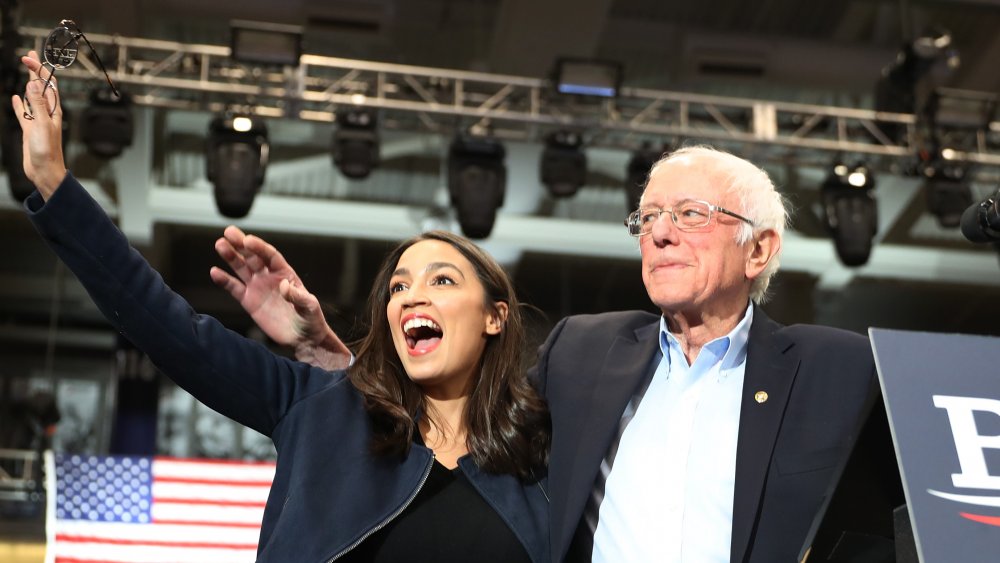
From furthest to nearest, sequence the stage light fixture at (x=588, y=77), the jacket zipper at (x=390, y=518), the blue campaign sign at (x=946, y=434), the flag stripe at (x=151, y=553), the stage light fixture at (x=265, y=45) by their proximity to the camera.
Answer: the stage light fixture at (x=588, y=77), the stage light fixture at (x=265, y=45), the flag stripe at (x=151, y=553), the jacket zipper at (x=390, y=518), the blue campaign sign at (x=946, y=434)

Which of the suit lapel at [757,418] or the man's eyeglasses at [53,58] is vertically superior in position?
the man's eyeglasses at [53,58]

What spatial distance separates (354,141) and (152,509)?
2.22 m

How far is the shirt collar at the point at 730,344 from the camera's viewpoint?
2.00 m

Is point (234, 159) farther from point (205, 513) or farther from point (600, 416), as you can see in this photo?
point (600, 416)

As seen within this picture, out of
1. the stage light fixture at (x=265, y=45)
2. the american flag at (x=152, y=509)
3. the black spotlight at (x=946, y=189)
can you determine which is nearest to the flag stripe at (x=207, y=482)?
the american flag at (x=152, y=509)

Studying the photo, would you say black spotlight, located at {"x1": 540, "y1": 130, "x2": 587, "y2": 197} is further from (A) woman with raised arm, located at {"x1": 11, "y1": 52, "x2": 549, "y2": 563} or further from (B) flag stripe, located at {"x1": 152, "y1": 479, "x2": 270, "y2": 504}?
(A) woman with raised arm, located at {"x1": 11, "y1": 52, "x2": 549, "y2": 563}

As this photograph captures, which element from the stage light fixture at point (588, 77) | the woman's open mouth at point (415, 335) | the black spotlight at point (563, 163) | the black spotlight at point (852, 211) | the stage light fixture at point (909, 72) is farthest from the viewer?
the black spotlight at point (852, 211)

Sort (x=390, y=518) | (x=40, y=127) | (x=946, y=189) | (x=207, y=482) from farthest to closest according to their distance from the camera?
(x=946, y=189) < (x=207, y=482) < (x=390, y=518) < (x=40, y=127)

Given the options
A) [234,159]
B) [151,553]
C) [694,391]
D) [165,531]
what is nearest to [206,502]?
[165,531]

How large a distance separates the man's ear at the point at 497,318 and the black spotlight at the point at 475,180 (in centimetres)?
369

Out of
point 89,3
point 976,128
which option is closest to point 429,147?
point 89,3

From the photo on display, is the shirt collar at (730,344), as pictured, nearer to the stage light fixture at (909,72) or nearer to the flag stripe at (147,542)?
the flag stripe at (147,542)

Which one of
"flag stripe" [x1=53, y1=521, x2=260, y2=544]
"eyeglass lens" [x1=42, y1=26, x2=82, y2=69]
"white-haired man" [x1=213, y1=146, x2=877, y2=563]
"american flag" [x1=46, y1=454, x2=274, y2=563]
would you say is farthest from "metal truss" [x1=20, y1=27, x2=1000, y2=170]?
"eyeglass lens" [x1=42, y1=26, x2=82, y2=69]

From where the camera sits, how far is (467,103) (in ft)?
20.5
